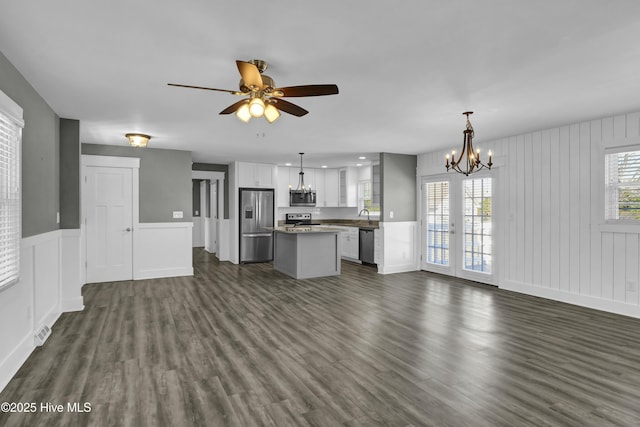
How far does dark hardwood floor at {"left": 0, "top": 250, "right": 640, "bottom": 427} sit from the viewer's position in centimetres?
221

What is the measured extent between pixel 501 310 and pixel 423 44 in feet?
11.6

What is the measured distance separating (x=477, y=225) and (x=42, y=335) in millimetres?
6240

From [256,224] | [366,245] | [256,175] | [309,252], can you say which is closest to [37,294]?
[309,252]

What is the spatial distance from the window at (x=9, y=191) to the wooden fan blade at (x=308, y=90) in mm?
1976

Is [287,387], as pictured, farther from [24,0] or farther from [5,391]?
[24,0]

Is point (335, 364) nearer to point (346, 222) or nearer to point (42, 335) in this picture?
point (42, 335)

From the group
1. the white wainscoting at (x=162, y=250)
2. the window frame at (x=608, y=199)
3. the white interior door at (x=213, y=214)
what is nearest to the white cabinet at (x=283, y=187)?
the white interior door at (x=213, y=214)

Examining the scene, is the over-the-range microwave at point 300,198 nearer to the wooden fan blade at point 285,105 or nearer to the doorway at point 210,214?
the doorway at point 210,214

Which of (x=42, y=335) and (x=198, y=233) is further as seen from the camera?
(x=198, y=233)

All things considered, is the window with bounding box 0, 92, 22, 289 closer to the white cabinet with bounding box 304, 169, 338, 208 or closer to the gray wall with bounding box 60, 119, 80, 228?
the gray wall with bounding box 60, 119, 80, 228

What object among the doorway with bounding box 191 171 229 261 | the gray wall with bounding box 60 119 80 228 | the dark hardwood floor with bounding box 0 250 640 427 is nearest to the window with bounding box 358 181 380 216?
the doorway with bounding box 191 171 229 261

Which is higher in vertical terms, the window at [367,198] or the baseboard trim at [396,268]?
the window at [367,198]

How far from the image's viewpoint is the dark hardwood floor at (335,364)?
2209mm

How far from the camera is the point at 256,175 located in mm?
8445
